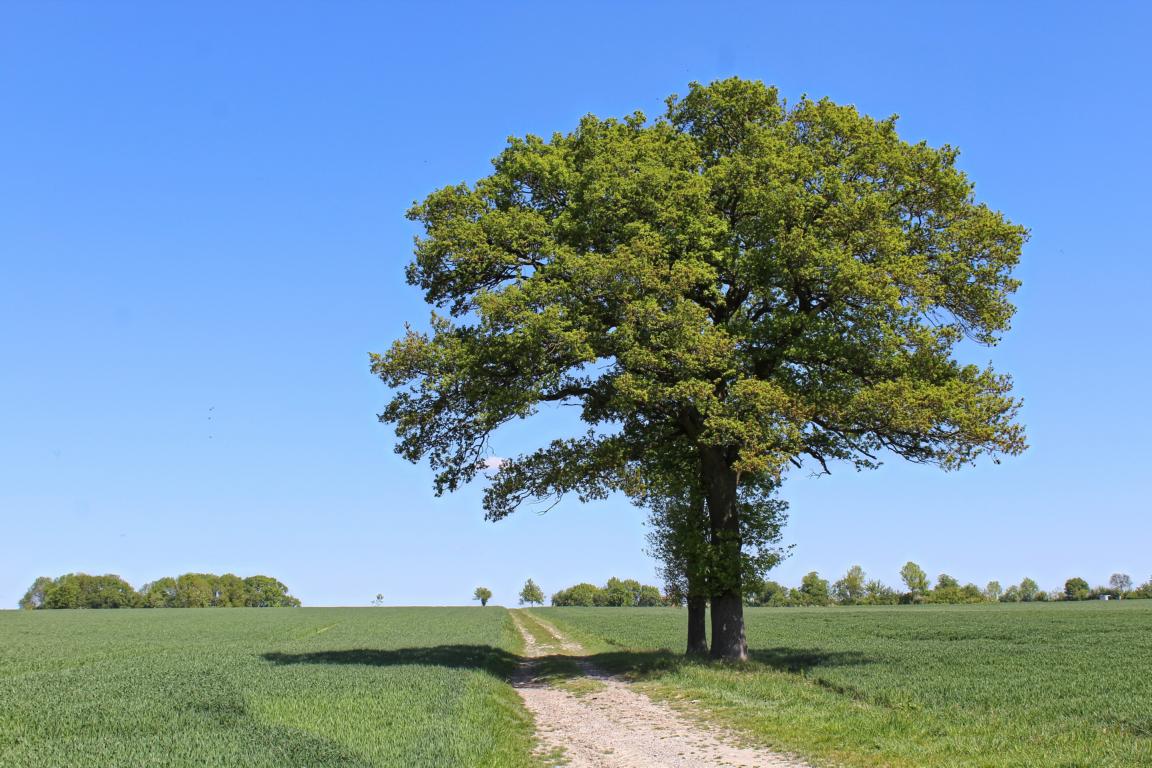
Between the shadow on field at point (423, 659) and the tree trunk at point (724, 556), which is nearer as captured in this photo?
the tree trunk at point (724, 556)

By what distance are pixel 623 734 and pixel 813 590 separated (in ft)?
587

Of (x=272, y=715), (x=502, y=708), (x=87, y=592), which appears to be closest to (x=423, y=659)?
(x=502, y=708)

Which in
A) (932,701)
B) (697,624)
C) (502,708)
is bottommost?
(502,708)

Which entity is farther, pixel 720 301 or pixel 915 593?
pixel 915 593

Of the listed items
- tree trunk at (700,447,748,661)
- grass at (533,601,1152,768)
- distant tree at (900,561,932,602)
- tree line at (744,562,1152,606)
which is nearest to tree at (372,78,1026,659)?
tree trunk at (700,447,748,661)

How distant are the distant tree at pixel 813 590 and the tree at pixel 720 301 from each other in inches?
6539

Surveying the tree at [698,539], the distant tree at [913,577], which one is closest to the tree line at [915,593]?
the distant tree at [913,577]

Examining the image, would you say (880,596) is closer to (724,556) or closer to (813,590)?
(813,590)

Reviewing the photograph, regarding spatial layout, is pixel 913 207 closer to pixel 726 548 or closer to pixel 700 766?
pixel 726 548

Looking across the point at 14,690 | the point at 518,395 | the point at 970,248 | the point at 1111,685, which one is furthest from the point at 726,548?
the point at 14,690

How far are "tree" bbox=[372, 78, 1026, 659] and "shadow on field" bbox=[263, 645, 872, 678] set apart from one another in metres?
2.10

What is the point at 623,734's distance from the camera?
14297 millimetres

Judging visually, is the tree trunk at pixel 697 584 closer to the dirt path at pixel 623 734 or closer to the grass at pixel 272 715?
the dirt path at pixel 623 734

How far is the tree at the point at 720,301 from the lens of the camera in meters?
21.6
